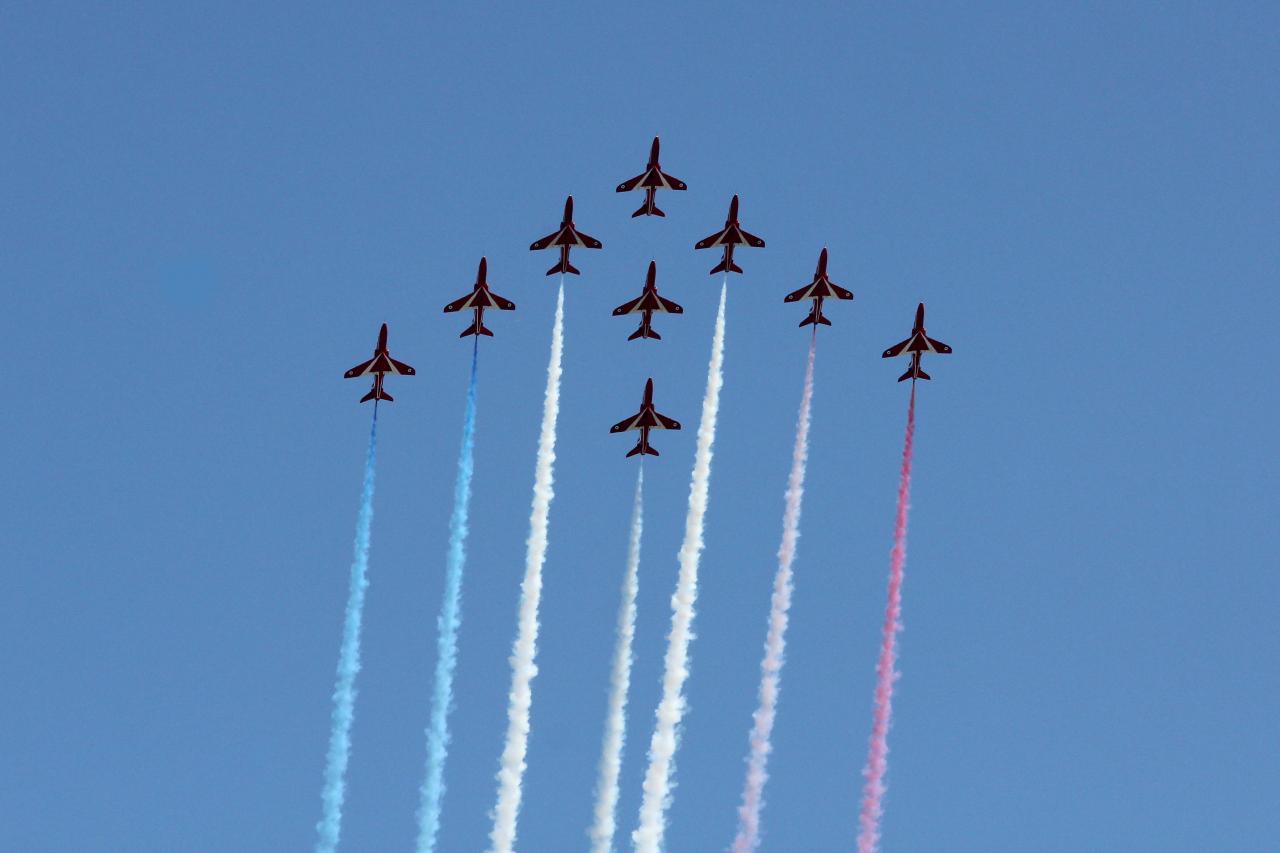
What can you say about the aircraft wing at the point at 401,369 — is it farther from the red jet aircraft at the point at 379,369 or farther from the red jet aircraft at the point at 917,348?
the red jet aircraft at the point at 917,348

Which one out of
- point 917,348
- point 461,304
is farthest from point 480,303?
point 917,348

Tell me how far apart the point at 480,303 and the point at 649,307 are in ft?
23.1

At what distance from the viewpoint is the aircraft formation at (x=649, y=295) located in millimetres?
101938

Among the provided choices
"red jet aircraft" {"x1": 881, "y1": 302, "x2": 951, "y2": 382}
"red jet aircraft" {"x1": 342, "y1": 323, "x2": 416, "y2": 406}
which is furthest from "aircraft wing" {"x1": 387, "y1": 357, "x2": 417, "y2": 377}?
"red jet aircraft" {"x1": 881, "y1": 302, "x2": 951, "y2": 382}

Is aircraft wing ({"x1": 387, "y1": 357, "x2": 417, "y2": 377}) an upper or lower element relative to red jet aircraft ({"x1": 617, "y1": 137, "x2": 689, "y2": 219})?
lower

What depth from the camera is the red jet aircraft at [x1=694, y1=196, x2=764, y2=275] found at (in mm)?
104438

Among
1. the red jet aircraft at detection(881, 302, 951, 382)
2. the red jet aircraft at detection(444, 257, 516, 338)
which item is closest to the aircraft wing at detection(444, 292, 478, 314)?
the red jet aircraft at detection(444, 257, 516, 338)

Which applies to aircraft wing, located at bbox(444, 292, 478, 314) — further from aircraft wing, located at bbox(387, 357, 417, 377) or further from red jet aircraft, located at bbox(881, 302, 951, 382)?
red jet aircraft, located at bbox(881, 302, 951, 382)

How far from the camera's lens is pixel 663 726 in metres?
98.0

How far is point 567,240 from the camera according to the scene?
344 ft

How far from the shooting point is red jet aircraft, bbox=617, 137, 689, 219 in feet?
344

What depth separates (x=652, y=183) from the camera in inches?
4129

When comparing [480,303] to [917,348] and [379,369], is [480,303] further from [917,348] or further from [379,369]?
[917,348]

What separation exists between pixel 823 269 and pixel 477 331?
14.7m
